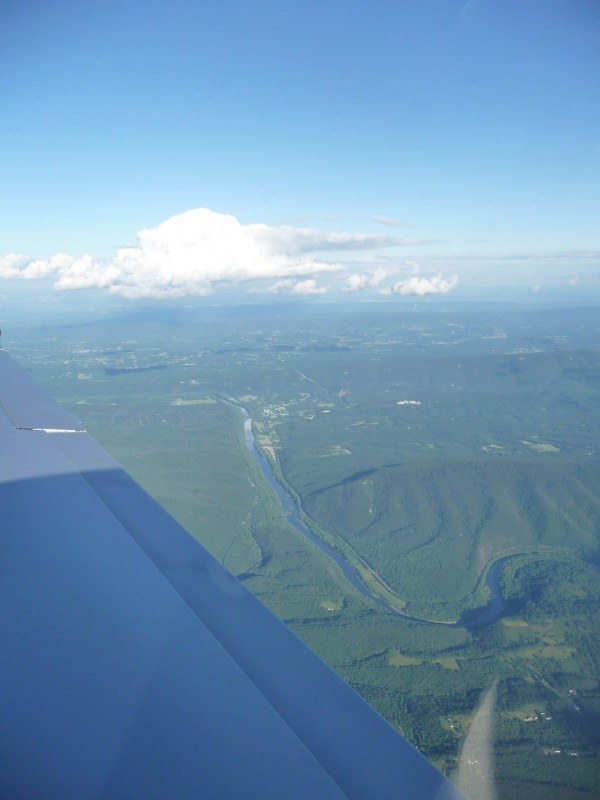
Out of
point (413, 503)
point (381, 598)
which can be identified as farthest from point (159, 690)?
point (413, 503)

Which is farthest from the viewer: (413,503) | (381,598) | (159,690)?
(413,503)

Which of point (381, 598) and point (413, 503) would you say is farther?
point (413, 503)

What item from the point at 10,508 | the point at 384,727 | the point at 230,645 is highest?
the point at 10,508

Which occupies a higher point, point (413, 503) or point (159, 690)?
point (159, 690)

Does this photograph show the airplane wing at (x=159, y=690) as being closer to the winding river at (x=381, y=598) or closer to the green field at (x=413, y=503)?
the green field at (x=413, y=503)

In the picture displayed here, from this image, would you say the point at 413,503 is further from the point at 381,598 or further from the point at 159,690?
the point at 159,690

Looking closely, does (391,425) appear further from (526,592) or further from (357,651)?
A: (357,651)

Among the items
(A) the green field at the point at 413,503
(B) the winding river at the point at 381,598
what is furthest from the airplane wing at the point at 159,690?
(B) the winding river at the point at 381,598

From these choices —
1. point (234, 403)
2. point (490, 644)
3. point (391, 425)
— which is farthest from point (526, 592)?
point (234, 403)
